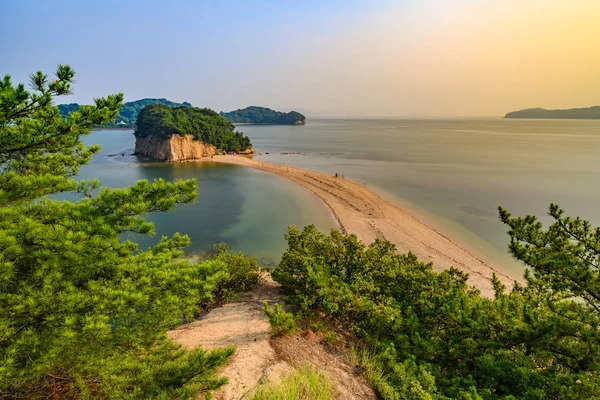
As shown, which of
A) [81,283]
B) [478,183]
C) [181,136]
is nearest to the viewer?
[81,283]

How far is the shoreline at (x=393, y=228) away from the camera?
19250mm

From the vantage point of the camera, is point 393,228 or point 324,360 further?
point 393,228

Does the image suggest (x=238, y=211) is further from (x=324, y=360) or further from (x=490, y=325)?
(x=490, y=325)

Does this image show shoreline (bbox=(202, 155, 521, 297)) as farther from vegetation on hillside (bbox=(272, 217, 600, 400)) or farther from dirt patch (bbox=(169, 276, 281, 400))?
dirt patch (bbox=(169, 276, 281, 400))

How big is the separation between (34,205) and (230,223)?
72.2ft

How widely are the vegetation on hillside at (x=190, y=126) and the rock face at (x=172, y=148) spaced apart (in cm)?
113

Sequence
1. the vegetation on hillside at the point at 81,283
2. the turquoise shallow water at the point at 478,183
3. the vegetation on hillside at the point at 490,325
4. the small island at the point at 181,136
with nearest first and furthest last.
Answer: the vegetation on hillside at the point at 81,283 → the vegetation on hillside at the point at 490,325 → the turquoise shallow water at the point at 478,183 → the small island at the point at 181,136

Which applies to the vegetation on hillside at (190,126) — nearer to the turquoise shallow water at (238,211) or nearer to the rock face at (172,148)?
the rock face at (172,148)

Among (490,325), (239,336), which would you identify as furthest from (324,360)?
(490,325)

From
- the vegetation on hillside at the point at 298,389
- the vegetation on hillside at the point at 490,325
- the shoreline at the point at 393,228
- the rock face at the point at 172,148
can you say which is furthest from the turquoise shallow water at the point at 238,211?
the vegetation on hillside at the point at 298,389

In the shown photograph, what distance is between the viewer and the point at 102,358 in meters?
5.25

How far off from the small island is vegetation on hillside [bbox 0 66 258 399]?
61.8m

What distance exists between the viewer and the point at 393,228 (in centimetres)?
2581

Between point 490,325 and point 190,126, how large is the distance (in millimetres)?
70975
